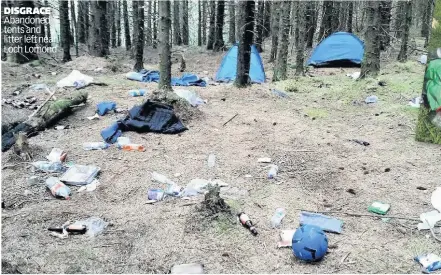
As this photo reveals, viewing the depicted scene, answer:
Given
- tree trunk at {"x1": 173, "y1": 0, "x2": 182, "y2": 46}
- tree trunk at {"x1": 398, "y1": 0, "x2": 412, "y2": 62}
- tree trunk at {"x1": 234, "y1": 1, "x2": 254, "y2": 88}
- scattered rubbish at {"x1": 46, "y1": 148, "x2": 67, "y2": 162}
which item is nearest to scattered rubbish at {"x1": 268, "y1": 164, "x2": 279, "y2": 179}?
scattered rubbish at {"x1": 46, "y1": 148, "x2": 67, "y2": 162}

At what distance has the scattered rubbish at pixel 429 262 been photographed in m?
3.06

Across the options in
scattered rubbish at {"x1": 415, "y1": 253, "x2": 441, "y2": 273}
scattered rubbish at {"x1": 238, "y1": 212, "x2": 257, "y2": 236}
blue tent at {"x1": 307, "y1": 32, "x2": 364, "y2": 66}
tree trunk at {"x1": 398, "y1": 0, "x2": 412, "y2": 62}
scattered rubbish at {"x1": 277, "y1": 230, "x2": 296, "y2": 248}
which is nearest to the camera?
scattered rubbish at {"x1": 415, "y1": 253, "x2": 441, "y2": 273}

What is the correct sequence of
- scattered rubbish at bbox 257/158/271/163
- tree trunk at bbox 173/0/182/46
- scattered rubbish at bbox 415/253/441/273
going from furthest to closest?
tree trunk at bbox 173/0/182/46 < scattered rubbish at bbox 257/158/271/163 < scattered rubbish at bbox 415/253/441/273

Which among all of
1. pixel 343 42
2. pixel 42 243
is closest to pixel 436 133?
pixel 42 243

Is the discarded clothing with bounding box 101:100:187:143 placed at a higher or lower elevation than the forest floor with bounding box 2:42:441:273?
higher

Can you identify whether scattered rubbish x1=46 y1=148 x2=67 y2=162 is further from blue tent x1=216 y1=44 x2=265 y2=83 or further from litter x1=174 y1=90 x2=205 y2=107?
blue tent x1=216 y1=44 x2=265 y2=83

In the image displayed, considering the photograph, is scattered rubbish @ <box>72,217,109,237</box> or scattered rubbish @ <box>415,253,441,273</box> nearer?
scattered rubbish @ <box>415,253,441,273</box>

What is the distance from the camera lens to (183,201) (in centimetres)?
417

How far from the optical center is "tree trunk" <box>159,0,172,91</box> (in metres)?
7.11

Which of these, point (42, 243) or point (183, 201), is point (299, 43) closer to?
point (183, 201)

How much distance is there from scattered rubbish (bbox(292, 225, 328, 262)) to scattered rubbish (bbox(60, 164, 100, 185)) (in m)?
2.56

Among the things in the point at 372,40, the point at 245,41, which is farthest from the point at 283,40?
the point at 372,40

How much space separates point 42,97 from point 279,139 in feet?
17.0

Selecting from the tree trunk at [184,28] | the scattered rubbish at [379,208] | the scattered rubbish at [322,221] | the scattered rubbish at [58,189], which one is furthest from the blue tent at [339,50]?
the tree trunk at [184,28]
